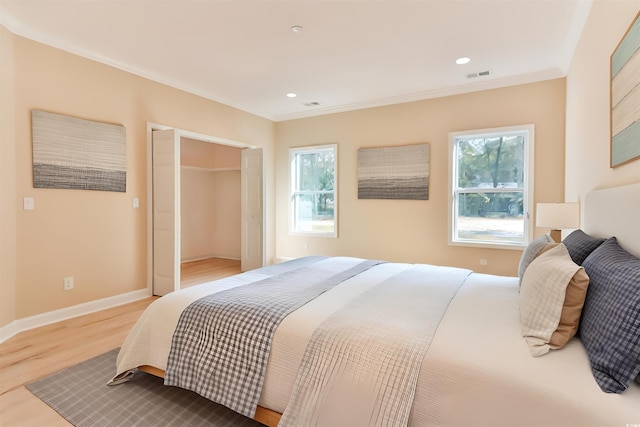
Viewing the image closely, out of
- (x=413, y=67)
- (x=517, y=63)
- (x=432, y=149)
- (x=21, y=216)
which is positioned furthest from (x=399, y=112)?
(x=21, y=216)

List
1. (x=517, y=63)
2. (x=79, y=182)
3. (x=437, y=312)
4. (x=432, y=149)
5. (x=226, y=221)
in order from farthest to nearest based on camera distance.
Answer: (x=226, y=221) < (x=432, y=149) < (x=517, y=63) < (x=79, y=182) < (x=437, y=312)

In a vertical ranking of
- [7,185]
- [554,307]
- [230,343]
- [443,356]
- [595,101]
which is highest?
[595,101]

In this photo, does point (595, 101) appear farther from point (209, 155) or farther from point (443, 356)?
point (209, 155)

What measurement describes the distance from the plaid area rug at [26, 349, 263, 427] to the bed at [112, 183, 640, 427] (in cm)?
15

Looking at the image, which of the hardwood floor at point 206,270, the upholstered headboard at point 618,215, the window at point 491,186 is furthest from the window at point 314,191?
the upholstered headboard at point 618,215

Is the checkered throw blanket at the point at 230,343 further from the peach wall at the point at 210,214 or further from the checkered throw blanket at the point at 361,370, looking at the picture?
the peach wall at the point at 210,214

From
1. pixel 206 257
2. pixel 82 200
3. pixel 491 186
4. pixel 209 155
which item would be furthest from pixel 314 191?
pixel 82 200

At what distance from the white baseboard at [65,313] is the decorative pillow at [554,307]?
3862 mm

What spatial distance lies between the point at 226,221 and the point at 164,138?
3058mm

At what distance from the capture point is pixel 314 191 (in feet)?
18.2

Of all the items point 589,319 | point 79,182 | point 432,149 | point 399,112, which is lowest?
point 589,319

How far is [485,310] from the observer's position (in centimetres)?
176

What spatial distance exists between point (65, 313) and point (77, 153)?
163cm

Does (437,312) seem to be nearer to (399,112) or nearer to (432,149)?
(432,149)
